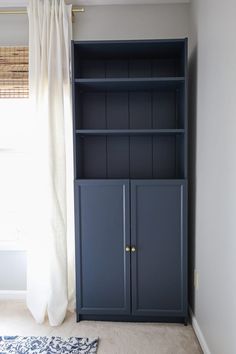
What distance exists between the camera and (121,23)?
8.50 ft

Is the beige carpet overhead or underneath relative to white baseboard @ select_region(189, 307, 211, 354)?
underneath

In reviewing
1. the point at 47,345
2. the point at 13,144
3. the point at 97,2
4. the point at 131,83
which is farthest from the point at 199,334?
the point at 97,2

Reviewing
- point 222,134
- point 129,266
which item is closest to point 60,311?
point 129,266

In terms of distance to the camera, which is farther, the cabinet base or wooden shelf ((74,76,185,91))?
the cabinet base

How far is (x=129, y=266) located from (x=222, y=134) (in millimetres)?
1236

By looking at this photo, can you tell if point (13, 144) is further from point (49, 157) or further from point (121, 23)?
point (121, 23)

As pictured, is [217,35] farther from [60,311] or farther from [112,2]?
[60,311]

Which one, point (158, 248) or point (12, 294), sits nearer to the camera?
point (158, 248)

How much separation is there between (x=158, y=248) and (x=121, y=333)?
2.22ft

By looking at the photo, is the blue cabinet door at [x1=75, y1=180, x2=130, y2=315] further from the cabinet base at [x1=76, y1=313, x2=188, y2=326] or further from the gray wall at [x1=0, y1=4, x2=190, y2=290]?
the gray wall at [x1=0, y1=4, x2=190, y2=290]

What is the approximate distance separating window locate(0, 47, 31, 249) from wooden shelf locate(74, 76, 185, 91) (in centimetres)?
58

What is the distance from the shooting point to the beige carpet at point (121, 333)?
6.92ft

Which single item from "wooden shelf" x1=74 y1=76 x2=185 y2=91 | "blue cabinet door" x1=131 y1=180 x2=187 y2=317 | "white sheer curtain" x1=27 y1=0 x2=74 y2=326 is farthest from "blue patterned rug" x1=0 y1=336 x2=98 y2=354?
"wooden shelf" x1=74 y1=76 x2=185 y2=91

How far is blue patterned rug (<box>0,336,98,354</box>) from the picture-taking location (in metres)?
2.08
